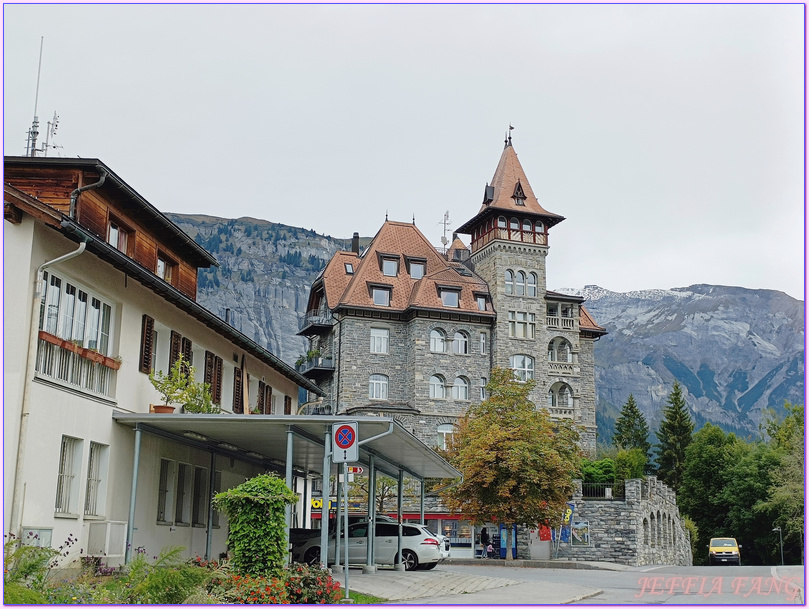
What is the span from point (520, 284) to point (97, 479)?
47286 mm

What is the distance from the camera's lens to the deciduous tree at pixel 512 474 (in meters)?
42.4

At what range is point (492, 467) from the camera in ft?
141

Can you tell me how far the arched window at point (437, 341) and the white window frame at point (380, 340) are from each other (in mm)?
2781

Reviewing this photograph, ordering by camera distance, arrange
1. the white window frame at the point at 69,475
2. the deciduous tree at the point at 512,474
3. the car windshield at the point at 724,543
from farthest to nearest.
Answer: the car windshield at the point at 724,543 < the deciduous tree at the point at 512,474 < the white window frame at the point at 69,475

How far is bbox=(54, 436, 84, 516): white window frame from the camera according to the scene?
1686 cm

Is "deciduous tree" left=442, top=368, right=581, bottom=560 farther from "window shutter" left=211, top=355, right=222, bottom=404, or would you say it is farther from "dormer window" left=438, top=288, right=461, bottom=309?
"window shutter" left=211, top=355, right=222, bottom=404

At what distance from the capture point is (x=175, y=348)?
2259cm

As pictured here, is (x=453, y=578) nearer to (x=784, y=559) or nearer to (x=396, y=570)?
(x=396, y=570)

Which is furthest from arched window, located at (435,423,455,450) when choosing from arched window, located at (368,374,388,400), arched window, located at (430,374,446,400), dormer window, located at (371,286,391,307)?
dormer window, located at (371,286,391,307)

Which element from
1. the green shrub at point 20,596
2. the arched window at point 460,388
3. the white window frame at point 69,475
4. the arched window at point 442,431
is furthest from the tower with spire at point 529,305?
the green shrub at point 20,596

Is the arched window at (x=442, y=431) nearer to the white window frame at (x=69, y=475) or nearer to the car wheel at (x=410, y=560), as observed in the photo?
the car wheel at (x=410, y=560)

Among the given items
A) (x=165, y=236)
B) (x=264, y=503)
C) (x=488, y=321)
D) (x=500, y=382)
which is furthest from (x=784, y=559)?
(x=264, y=503)

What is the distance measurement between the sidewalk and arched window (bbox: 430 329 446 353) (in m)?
35.3

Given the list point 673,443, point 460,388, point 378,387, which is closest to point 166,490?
point 378,387
